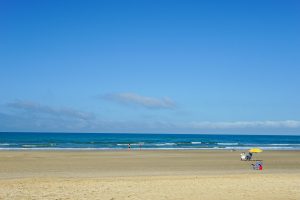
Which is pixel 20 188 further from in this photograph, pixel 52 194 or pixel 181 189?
pixel 181 189

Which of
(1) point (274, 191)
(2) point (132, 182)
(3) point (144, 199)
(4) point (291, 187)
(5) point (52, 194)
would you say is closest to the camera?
(3) point (144, 199)

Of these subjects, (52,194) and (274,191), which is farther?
(274,191)

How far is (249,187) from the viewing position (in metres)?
14.9

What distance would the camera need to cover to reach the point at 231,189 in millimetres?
14461

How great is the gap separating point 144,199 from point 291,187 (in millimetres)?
5957

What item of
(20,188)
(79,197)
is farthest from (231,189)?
(20,188)

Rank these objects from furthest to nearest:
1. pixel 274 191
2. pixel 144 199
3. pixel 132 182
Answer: pixel 132 182, pixel 274 191, pixel 144 199

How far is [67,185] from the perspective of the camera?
1519cm

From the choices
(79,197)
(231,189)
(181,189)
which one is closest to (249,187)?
(231,189)

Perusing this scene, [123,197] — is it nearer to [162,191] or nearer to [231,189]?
[162,191]

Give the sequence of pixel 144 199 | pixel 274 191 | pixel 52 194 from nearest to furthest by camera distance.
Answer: pixel 144 199
pixel 52 194
pixel 274 191

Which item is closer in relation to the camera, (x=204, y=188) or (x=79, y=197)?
(x=79, y=197)

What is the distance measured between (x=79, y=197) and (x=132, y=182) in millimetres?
3898

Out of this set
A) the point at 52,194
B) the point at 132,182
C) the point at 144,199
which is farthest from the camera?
the point at 132,182
